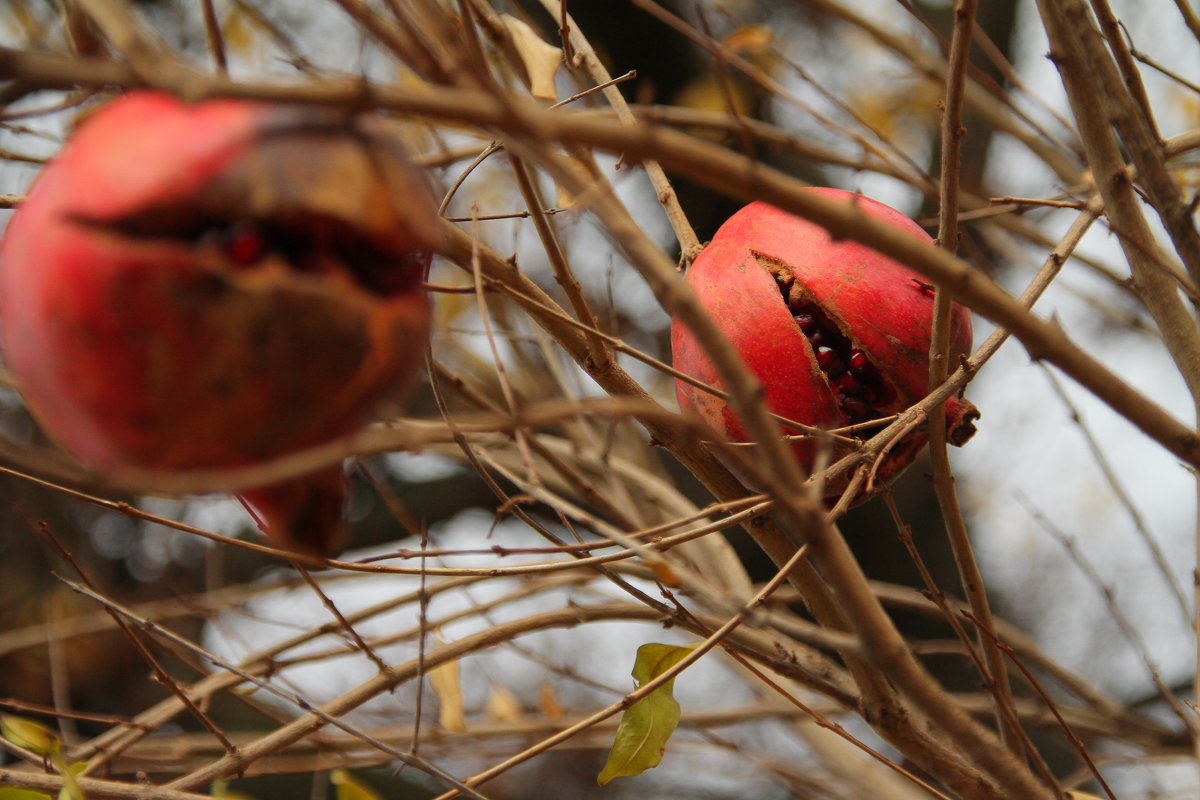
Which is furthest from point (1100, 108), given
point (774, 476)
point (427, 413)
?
point (427, 413)

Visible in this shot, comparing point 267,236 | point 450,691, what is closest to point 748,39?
point 450,691

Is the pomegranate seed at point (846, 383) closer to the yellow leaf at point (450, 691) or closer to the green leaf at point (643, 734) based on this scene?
the green leaf at point (643, 734)

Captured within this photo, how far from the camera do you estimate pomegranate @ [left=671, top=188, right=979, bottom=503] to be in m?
0.92

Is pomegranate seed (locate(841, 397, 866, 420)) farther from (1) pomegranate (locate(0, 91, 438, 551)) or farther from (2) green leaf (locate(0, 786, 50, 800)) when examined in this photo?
(2) green leaf (locate(0, 786, 50, 800))

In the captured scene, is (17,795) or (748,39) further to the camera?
(748,39)

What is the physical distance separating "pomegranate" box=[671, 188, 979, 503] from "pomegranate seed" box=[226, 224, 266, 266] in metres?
0.54

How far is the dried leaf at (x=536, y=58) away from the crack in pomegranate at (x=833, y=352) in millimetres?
365

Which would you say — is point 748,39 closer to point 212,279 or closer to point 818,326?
point 818,326

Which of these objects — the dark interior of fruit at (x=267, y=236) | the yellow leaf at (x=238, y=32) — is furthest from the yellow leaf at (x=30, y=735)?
the yellow leaf at (x=238, y=32)

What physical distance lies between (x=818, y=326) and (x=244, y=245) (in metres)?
0.60

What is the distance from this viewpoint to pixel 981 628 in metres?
0.97

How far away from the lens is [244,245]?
1.48 feet

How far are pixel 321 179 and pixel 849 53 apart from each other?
2.94 metres

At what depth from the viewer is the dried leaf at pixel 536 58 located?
115 centimetres
